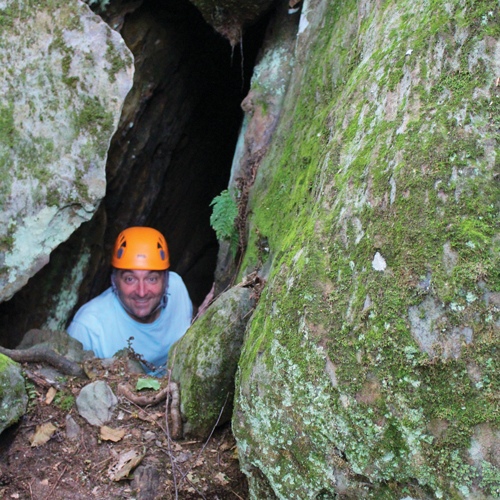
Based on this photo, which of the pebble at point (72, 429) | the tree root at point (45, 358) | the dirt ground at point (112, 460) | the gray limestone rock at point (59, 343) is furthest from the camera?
the gray limestone rock at point (59, 343)

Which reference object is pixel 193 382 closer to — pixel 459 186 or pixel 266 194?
pixel 266 194

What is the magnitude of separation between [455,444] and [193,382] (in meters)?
1.76

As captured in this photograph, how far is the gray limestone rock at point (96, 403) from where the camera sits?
3.12m

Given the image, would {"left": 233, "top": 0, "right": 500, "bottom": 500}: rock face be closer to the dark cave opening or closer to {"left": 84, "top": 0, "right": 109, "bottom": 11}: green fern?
the dark cave opening

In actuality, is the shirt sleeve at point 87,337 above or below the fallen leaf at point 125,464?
above

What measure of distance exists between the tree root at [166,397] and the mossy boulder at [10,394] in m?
0.67

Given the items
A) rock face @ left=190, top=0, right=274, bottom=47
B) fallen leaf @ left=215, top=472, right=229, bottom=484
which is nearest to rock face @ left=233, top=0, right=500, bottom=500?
fallen leaf @ left=215, top=472, right=229, bottom=484

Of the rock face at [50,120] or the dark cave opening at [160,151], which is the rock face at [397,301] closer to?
the rock face at [50,120]

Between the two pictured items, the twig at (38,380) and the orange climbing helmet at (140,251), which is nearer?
the twig at (38,380)

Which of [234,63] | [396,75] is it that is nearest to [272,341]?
[396,75]

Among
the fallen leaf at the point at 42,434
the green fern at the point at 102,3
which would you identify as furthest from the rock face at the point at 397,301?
the green fern at the point at 102,3

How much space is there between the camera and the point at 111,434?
2.98m

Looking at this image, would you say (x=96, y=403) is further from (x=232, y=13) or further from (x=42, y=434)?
(x=232, y=13)

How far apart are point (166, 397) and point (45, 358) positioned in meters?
1.13
